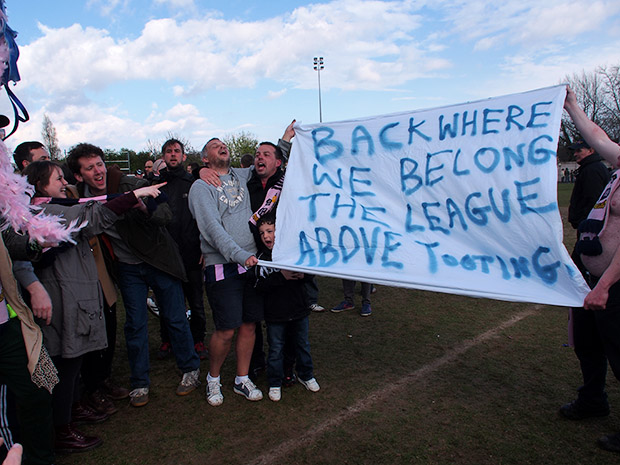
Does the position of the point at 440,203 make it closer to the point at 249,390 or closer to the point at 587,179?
the point at 249,390

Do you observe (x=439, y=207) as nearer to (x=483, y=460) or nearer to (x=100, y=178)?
(x=483, y=460)

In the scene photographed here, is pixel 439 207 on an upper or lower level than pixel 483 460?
upper

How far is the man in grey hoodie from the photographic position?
11.6ft

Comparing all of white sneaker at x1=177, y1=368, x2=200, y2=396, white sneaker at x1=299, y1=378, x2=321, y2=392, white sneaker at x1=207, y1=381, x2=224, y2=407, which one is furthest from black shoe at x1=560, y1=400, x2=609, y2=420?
white sneaker at x1=177, y1=368, x2=200, y2=396

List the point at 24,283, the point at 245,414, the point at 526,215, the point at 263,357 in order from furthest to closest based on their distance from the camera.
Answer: the point at 263,357 → the point at 245,414 → the point at 24,283 → the point at 526,215

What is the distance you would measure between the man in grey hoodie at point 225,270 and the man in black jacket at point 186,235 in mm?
1078

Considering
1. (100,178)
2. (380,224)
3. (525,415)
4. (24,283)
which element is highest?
(100,178)

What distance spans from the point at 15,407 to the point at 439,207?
2724mm

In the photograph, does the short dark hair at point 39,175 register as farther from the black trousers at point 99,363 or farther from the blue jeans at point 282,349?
the blue jeans at point 282,349

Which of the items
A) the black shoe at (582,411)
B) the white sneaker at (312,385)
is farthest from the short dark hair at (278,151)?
the black shoe at (582,411)

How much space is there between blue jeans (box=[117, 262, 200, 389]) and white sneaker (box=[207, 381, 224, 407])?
0.31 m

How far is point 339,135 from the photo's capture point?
3234mm

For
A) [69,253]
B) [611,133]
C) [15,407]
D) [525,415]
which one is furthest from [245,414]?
[611,133]

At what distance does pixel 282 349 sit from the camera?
12.4 ft
